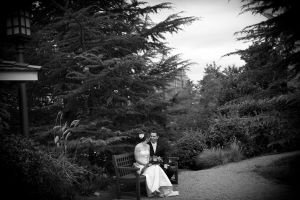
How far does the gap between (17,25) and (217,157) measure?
8.14 m

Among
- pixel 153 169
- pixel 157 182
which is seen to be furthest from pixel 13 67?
pixel 157 182

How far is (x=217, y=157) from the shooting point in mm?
11555

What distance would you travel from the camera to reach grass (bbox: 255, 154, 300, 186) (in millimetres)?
8259

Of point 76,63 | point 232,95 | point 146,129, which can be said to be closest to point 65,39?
point 76,63

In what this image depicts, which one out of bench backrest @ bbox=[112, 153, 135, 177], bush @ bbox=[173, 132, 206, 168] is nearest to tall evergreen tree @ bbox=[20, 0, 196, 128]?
bench backrest @ bbox=[112, 153, 135, 177]

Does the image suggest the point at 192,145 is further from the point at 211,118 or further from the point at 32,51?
the point at 32,51

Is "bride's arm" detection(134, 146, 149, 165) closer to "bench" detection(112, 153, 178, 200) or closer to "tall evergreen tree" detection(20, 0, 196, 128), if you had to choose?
"bench" detection(112, 153, 178, 200)

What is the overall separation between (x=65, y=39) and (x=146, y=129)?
3772 mm

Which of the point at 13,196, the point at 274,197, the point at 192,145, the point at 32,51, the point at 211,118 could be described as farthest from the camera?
the point at 211,118

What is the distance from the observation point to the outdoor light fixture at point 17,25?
25.3 feet

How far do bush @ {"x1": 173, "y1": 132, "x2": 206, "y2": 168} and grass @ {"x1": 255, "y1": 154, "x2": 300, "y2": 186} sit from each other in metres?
3.37

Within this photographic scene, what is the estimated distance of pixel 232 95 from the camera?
16.3 metres

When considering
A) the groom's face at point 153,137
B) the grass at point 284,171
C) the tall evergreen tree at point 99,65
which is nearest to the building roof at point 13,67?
the tall evergreen tree at point 99,65

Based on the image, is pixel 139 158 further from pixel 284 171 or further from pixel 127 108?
pixel 284 171
